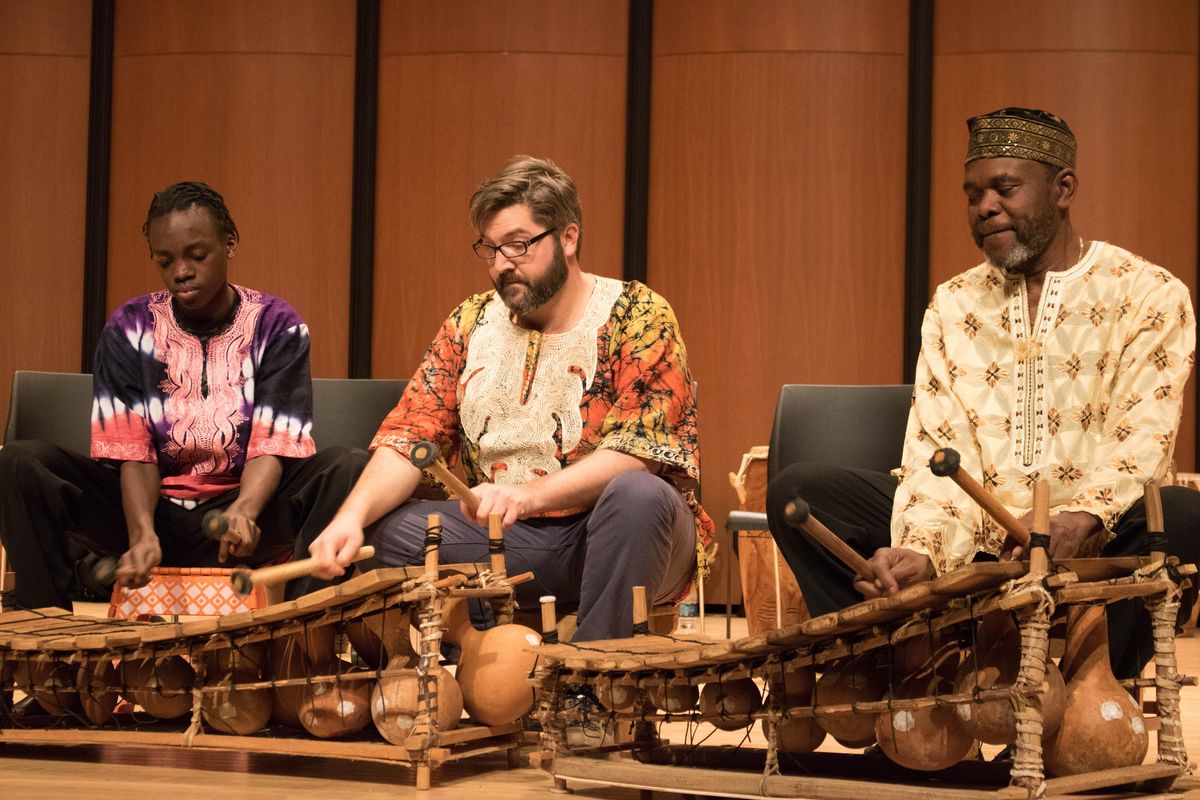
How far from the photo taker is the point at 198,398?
3.49 metres

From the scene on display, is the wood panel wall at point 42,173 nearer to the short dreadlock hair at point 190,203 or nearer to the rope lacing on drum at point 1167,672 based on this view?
the short dreadlock hair at point 190,203

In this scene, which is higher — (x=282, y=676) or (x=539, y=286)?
(x=539, y=286)

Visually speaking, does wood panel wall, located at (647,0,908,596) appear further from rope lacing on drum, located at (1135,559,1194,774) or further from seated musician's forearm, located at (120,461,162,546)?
rope lacing on drum, located at (1135,559,1194,774)

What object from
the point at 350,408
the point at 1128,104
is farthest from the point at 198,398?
the point at 1128,104

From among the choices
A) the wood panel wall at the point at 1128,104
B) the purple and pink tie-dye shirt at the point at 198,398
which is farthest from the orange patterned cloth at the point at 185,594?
the wood panel wall at the point at 1128,104

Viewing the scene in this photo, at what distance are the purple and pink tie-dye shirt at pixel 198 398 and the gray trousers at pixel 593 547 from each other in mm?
555

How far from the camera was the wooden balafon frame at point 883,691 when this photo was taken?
6.88ft

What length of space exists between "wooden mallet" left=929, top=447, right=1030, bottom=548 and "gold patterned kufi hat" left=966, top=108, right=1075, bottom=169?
0.96 meters

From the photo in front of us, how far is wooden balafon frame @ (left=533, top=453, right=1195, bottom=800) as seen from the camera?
210 cm

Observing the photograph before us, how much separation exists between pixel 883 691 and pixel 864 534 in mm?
613

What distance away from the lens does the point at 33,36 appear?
6648 mm

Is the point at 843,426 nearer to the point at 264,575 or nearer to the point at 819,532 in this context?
the point at 819,532

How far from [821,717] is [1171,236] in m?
4.55

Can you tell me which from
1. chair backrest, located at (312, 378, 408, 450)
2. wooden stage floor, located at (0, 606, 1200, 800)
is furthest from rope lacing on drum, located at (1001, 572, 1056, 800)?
chair backrest, located at (312, 378, 408, 450)
